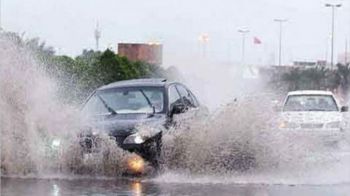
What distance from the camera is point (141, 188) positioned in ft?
43.3

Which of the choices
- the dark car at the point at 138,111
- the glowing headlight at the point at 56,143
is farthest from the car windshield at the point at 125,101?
the glowing headlight at the point at 56,143

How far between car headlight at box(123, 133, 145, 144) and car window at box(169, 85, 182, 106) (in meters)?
1.94

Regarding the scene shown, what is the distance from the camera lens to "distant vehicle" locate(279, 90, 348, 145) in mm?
20797

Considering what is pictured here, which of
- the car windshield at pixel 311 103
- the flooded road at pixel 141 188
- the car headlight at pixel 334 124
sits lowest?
the flooded road at pixel 141 188

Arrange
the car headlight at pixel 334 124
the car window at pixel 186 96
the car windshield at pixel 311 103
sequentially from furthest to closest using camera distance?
the car windshield at pixel 311 103, the car headlight at pixel 334 124, the car window at pixel 186 96

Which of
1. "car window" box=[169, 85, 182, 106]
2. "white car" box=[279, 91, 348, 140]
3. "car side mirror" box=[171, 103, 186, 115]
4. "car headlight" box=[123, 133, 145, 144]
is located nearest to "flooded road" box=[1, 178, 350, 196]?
"car headlight" box=[123, 133, 145, 144]

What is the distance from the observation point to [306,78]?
70000 millimetres

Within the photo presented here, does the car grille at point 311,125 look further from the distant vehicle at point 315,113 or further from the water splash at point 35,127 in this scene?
the water splash at point 35,127

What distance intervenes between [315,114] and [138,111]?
Result: 271 inches

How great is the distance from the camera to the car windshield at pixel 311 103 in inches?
904

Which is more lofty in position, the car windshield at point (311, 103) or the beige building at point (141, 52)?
the beige building at point (141, 52)

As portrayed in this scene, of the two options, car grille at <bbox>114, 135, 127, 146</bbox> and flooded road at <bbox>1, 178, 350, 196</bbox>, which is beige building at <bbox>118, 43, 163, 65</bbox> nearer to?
car grille at <bbox>114, 135, 127, 146</bbox>

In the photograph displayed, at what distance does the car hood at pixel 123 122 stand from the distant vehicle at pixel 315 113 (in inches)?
176

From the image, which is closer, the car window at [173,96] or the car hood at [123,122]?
the car hood at [123,122]
